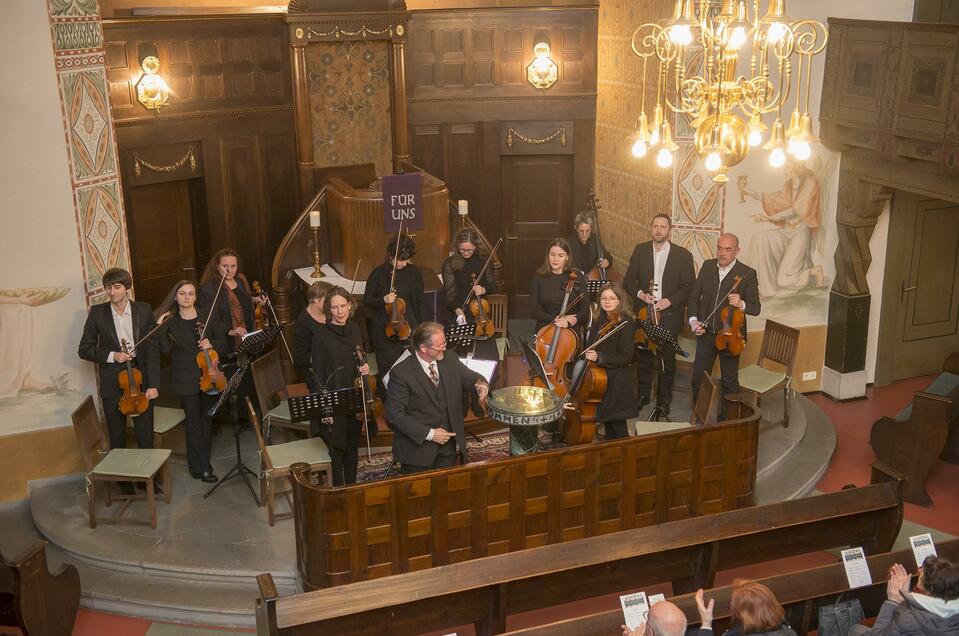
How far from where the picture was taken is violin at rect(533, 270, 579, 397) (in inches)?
351

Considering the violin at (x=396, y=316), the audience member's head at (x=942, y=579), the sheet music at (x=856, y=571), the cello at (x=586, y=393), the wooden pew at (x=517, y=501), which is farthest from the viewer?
the violin at (x=396, y=316)

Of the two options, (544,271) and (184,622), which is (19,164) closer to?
(184,622)

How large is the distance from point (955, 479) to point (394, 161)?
7.14 metres

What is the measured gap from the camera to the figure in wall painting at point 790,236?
456 inches

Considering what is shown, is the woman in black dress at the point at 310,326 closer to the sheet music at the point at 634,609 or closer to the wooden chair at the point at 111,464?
the wooden chair at the point at 111,464

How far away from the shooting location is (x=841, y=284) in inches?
471

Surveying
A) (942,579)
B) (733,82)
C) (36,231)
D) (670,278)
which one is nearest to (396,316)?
(670,278)

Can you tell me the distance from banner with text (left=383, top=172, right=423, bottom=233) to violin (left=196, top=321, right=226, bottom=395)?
2.16 meters

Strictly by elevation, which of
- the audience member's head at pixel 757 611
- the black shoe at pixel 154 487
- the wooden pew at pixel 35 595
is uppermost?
the audience member's head at pixel 757 611

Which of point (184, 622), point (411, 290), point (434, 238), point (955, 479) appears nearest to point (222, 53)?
point (434, 238)

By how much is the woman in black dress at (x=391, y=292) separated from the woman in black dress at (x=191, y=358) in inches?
55.2

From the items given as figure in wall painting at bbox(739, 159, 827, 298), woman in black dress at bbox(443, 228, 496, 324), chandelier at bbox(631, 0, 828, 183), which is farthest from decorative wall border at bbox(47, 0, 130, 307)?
figure in wall painting at bbox(739, 159, 827, 298)

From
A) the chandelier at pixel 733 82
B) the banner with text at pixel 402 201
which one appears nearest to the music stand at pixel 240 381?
the banner with text at pixel 402 201

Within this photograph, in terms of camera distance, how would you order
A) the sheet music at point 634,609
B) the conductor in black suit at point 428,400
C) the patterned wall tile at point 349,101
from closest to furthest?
1. the sheet music at point 634,609
2. the conductor in black suit at point 428,400
3. the patterned wall tile at point 349,101
